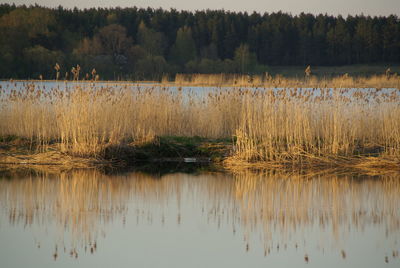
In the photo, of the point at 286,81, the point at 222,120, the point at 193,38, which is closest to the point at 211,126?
the point at 222,120

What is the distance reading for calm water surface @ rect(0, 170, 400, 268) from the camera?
5.98 meters

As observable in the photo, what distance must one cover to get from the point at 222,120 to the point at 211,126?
273 mm

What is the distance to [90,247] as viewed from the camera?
6.23m

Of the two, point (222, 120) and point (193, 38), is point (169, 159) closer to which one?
point (222, 120)

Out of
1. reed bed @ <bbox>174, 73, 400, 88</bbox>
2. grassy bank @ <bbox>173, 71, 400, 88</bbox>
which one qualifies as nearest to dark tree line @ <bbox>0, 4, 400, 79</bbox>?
grassy bank @ <bbox>173, 71, 400, 88</bbox>

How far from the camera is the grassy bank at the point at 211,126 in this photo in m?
11.1

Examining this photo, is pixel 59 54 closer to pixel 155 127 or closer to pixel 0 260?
pixel 155 127

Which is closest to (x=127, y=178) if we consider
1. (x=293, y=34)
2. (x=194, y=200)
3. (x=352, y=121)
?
(x=194, y=200)

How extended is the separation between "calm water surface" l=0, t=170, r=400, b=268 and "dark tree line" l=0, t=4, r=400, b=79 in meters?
40.7

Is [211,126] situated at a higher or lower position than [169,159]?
higher

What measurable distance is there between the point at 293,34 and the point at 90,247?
67.1m

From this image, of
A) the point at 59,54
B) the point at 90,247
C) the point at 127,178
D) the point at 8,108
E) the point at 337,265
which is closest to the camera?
the point at 337,265

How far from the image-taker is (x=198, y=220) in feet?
24.3

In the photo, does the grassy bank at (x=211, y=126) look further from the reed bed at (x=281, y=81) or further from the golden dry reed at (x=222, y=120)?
the reed bed at (x=281, y=81)
